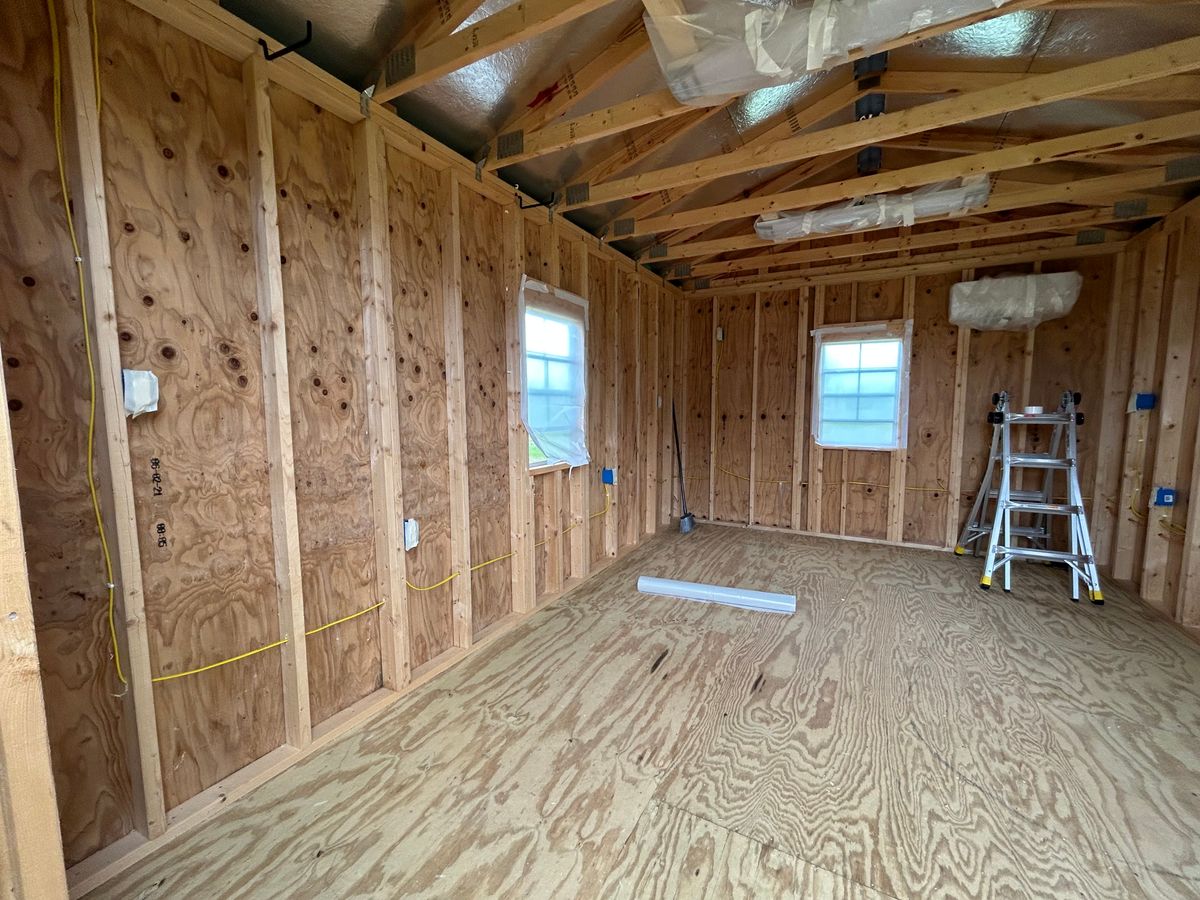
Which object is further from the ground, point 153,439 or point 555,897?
point 153,439

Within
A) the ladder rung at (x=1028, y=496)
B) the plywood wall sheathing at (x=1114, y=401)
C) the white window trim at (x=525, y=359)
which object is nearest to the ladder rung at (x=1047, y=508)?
the ladder rung at (x=1028, y=496)

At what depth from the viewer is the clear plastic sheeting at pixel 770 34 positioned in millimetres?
1484

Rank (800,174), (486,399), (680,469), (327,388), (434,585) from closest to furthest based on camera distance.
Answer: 1. (327,388)
2. (434,585)
3. (486,399)
4. (800,174)
5. (680,469)

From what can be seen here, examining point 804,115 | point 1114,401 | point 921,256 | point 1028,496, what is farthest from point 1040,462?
point 804,115

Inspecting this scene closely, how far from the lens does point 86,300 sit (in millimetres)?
1301

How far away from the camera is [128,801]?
4.70 ft

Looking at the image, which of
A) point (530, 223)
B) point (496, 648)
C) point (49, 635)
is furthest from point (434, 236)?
point (496, 648)

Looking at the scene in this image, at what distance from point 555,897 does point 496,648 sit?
4.67 ft

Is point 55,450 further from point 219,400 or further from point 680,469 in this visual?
point 680,469

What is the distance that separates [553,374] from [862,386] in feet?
10.3

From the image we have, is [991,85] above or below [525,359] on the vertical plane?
above

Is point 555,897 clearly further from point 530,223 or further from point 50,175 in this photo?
point 530,223

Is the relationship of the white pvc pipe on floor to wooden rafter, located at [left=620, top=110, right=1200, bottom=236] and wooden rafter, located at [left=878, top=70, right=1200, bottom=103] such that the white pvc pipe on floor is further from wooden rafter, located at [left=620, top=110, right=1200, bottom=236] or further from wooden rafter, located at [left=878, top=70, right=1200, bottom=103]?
wooden rafter, located at [left=878, top=70, right=1200, bottom=103]

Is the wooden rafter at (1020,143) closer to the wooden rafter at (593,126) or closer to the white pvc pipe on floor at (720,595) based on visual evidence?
the wooden rafter at (593,126)
